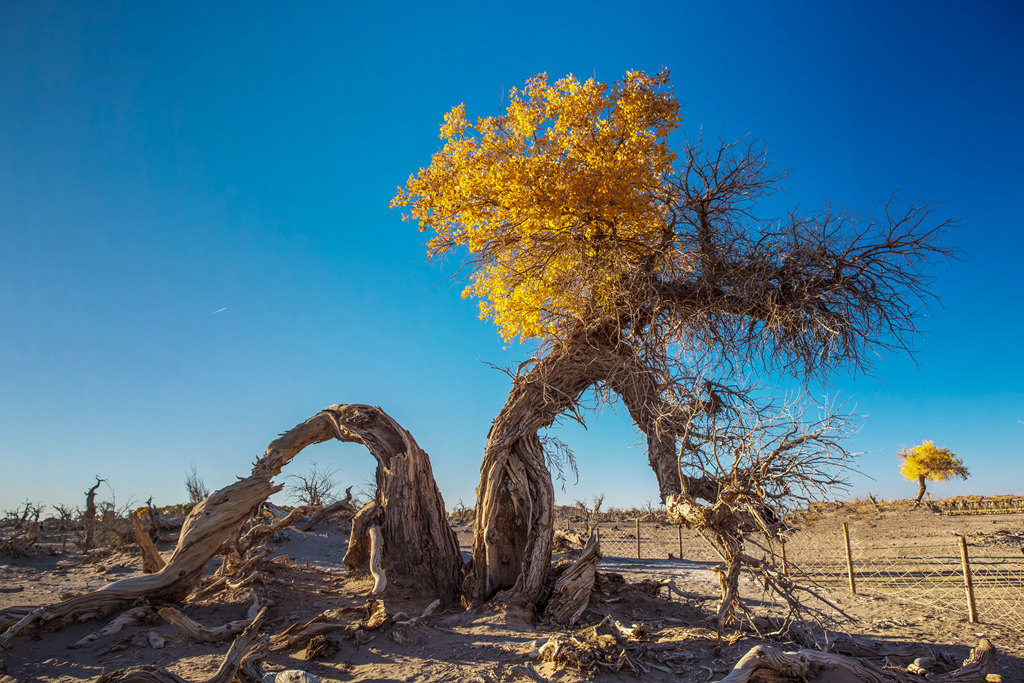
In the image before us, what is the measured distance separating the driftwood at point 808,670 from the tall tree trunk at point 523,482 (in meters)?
3.89

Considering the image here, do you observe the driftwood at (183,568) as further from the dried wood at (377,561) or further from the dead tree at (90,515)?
the dead tree at (90,515)

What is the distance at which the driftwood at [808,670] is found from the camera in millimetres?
5391

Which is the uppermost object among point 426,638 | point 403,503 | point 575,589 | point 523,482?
point 523,482

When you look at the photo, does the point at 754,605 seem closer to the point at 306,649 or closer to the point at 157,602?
the point at 306,649

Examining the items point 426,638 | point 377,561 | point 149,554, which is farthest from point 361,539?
point 149,554

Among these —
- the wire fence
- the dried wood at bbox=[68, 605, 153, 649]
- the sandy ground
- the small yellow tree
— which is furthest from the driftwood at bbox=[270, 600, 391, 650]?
the small yellow tree

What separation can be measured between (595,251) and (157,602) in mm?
8813

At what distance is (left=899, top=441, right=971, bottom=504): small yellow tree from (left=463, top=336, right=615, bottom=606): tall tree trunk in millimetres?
36250

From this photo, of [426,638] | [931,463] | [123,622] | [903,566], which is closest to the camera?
[426,638]

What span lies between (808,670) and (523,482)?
481 cm

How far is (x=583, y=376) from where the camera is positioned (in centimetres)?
1027

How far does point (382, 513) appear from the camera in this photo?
1027cm

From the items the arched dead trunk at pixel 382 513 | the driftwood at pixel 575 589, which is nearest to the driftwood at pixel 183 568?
the arched dead trunk at pixel 382 513

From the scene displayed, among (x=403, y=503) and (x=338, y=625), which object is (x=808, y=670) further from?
(x=403, y=503)
